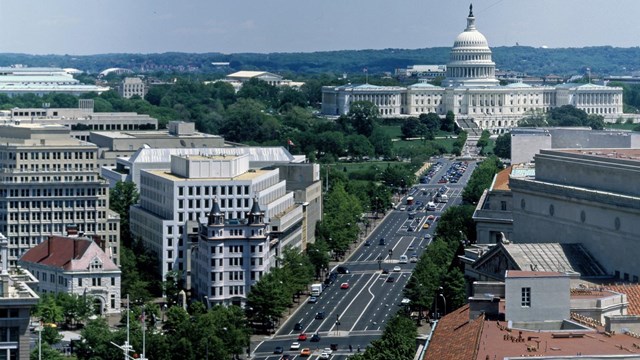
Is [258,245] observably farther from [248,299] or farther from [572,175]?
[572,175]

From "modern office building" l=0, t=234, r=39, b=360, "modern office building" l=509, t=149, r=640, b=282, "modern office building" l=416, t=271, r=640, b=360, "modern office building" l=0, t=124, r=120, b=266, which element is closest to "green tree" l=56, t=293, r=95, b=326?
"modern office building" l=0, t=124, r=120, b=266

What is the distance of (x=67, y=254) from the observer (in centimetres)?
10400

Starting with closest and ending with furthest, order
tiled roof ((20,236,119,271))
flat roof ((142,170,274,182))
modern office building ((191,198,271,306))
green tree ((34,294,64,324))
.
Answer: green tree ((34,294,64,324))
modern office building ((191,198,271,306))
tiled roof ((20,236,119,271))
flat roof ((142,170,274,182))

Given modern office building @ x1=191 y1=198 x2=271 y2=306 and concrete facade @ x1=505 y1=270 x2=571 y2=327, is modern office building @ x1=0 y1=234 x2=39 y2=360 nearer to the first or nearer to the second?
concrete facade @ x1=505 y1=270 x2=571 y2=327

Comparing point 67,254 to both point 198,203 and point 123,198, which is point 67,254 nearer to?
point 198,203

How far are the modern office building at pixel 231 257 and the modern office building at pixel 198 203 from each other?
53 cm

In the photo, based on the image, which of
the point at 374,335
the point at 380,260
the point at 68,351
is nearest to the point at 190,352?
the point at 68,351

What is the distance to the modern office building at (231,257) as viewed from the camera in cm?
10250

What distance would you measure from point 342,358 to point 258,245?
1945cm

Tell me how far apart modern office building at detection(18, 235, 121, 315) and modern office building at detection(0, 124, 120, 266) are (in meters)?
10.0

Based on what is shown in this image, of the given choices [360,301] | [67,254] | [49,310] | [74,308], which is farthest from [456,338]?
[67,254]

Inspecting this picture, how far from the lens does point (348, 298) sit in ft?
347

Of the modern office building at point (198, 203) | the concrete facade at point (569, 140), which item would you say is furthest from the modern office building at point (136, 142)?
the concrete facade at point (569, 140)

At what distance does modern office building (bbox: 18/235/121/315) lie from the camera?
101625 millimetres
